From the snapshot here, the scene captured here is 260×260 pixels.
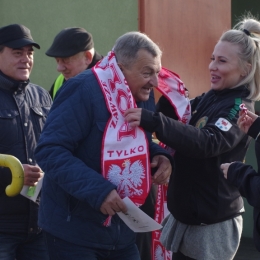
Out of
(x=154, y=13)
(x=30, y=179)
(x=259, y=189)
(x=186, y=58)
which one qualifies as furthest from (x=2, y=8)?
(x=259, y=189)

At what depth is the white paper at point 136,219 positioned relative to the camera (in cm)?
303

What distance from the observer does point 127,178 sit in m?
3.12

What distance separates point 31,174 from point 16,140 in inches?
10.2

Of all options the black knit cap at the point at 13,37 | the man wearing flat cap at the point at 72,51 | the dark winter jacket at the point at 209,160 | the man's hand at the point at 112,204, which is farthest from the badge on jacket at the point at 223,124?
the man wearing flat cap at the point at 72,51

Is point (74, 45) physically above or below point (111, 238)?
above

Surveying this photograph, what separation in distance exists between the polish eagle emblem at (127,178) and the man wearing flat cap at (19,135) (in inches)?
28.2

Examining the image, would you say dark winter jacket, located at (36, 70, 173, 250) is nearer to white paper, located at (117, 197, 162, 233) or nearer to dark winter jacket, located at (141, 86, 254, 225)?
white paper, located at (117, 197, 162, 233)

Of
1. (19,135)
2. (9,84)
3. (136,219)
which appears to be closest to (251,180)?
(136,219)

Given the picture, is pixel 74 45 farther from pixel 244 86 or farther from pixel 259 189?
pixel 259 189

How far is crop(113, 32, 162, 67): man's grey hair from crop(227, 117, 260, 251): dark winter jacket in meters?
0.61

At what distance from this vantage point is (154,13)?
22.3ft

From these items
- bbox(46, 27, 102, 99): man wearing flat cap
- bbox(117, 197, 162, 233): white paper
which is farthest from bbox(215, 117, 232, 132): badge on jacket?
bbox(46, 27, 102, 99): man wearing flat cap

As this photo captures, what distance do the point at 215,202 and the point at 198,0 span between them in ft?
14.1

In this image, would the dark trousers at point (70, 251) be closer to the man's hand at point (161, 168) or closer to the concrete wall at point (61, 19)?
the man's hand at point (161, 168)
